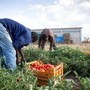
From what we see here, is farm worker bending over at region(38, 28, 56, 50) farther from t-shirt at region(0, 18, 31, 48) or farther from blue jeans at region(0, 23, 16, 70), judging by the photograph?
blue jeans at region(0, 23, 16, 70)

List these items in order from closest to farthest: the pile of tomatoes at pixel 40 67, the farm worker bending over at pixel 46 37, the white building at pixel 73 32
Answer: the pile of tomatoes at pixel 40 67
the farm worker bending over at pixel 46 37
the white building at pixel 73 32

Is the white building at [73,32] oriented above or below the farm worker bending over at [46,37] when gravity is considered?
below

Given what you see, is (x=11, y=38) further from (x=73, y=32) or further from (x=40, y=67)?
(x=73, y=32)

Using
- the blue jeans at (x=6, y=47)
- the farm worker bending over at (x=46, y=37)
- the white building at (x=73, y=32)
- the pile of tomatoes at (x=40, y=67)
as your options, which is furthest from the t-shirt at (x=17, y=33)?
the white building at (x=73, y=32)

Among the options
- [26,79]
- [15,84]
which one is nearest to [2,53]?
[26,79]

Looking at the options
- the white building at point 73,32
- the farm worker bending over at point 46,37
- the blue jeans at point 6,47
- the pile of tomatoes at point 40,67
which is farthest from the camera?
the white building at point 73,32

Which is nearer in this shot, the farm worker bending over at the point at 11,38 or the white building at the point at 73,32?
the farm worker bending over at the point at 11,38

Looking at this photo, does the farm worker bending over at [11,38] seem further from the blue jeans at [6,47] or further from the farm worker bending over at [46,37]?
the farm worker bending over at [46,37]

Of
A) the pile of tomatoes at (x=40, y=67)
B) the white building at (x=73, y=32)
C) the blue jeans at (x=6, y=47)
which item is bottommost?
the white building at (x=73, y=32)

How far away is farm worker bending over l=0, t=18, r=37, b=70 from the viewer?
6.06 m

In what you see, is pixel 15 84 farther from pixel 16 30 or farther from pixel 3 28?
pixel 16 30

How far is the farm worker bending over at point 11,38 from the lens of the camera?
19.9 feet

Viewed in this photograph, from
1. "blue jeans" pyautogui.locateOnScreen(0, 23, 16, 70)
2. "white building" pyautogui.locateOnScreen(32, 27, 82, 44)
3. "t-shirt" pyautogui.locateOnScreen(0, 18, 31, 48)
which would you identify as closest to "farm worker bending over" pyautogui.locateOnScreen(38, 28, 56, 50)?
"t-shirt" pyautogui.locateOnScreen(0, 18, 31, 48)

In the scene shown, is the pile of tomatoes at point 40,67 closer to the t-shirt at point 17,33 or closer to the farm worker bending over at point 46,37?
the t-shirt at point 17,33
